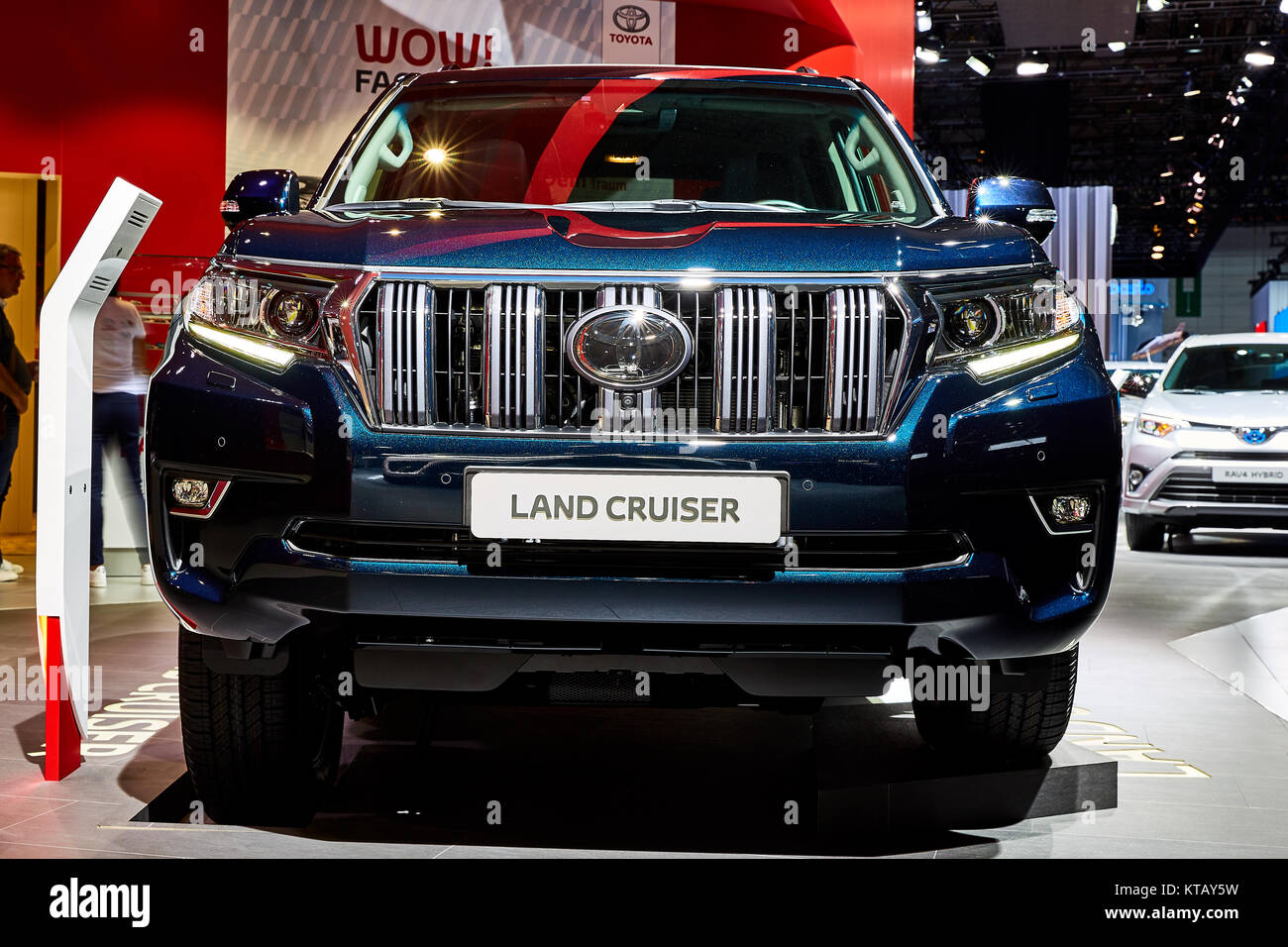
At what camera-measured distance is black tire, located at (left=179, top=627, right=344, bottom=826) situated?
2.81 m

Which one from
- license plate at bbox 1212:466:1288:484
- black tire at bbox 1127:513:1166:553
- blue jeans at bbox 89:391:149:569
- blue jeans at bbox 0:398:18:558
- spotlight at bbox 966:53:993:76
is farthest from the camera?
spotlight at bbox 966:53:993:76

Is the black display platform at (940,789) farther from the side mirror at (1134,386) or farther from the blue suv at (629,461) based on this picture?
the side mirror at (1134,386)

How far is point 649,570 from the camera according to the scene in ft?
7.88

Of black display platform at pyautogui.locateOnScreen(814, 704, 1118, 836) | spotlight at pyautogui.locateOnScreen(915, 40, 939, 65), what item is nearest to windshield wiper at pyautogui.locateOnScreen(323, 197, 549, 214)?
black display platform at pyautogui.locateOnScreen(814, 704, 1118, 836)

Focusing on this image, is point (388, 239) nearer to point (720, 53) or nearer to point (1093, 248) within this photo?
point (720, 53)

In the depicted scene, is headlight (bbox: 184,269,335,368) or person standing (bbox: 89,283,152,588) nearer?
headlight (bbox: 184,269,335,368)

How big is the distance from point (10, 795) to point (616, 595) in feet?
5.66

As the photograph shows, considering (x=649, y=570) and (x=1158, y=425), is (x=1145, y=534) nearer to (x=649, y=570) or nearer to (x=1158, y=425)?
(x=1158, y=425)

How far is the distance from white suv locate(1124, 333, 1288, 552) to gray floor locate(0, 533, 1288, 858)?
3.95 metres

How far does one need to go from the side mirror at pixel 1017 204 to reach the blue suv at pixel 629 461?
2.26 ft

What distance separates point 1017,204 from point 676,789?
1.58 m

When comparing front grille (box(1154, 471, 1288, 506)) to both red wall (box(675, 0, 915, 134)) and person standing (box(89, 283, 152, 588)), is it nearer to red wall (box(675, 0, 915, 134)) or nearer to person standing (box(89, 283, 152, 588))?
red wall (box(675, 0, 915, 134))

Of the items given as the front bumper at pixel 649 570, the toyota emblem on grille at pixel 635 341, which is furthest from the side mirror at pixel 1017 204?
the toyota emblem on grille at pixel 635 341

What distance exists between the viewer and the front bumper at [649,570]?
7.85ft
